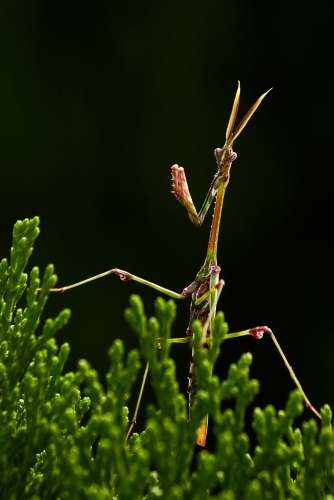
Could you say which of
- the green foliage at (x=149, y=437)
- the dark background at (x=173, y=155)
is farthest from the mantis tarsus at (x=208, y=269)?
Result: the dark background at (x=173, y=155)

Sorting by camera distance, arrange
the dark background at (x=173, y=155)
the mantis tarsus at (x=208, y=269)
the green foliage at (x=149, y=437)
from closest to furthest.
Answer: the green foliage at (x=149, y=437)
the mantis tarsus at (x=208, y=269)
the dark background at (x=173, y=155)

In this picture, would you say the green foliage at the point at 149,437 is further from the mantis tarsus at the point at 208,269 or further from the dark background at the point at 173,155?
the dark background at the point at 173,155

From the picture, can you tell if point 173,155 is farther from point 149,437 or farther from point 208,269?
point 149,437

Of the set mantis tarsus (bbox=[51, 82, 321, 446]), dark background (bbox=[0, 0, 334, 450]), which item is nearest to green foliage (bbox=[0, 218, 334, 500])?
mantis tarsus (bbox=[51, 82, 321, 446])

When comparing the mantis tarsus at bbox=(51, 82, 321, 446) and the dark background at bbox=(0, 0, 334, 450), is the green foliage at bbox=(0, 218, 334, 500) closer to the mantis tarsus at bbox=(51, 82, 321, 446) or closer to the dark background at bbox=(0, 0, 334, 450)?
the mantis tarsus at bbox=(51, 82, 321, 446)

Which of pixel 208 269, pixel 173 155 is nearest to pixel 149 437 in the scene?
pixel 208 269

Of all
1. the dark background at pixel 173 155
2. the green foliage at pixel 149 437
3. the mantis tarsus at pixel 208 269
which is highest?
the dark background at pixel 173 155
